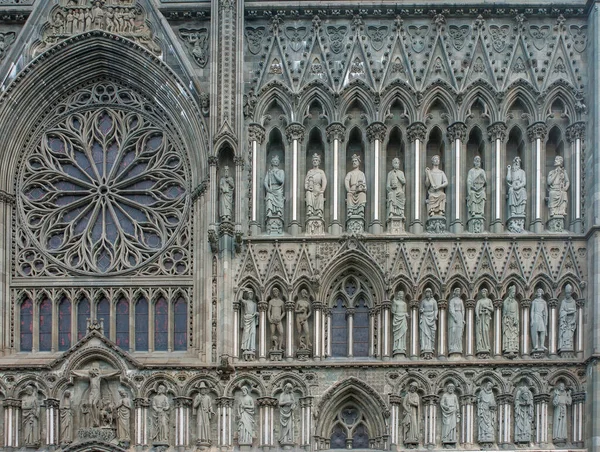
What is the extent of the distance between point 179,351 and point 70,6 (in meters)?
7.60

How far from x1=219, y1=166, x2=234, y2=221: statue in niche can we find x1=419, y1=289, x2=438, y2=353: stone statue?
4.20 m

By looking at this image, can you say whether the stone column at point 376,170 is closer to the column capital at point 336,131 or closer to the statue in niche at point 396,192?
the statue in niche at point 396,192

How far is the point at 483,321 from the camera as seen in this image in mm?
22078

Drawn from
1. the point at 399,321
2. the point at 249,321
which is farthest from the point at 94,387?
the point at 399,321

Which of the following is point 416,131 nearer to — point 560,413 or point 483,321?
point 483,321

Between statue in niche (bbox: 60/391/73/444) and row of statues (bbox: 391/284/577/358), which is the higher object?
row of statues (bbox: 391/284/577/358)

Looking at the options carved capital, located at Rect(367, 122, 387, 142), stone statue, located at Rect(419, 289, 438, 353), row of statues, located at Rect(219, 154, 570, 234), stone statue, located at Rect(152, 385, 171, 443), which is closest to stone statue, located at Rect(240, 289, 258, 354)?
row of statues, located at Rect(219, 154, 570, 234)

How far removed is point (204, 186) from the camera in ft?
74.8

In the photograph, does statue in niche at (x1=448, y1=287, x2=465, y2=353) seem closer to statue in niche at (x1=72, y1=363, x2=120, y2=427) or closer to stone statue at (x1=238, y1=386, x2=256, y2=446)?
stone statue at (x1=238, y1=386, x2=256, y2=446)

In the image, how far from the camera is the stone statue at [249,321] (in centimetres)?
2205

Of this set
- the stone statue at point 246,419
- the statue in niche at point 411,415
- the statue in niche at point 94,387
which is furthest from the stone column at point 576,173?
the statue in niche at point 94,387

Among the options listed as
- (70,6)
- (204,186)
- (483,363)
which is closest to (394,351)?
(483,363)

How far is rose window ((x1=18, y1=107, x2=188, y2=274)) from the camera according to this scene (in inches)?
914

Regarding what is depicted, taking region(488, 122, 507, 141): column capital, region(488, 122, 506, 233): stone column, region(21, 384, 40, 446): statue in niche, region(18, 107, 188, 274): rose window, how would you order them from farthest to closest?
region(18, 107, 188, 274): rose window, region(488, 122, 507, 141): column capital, region(488, 122, 506, 233): stone column, region(21, 384, 40, 446): statue in niche
